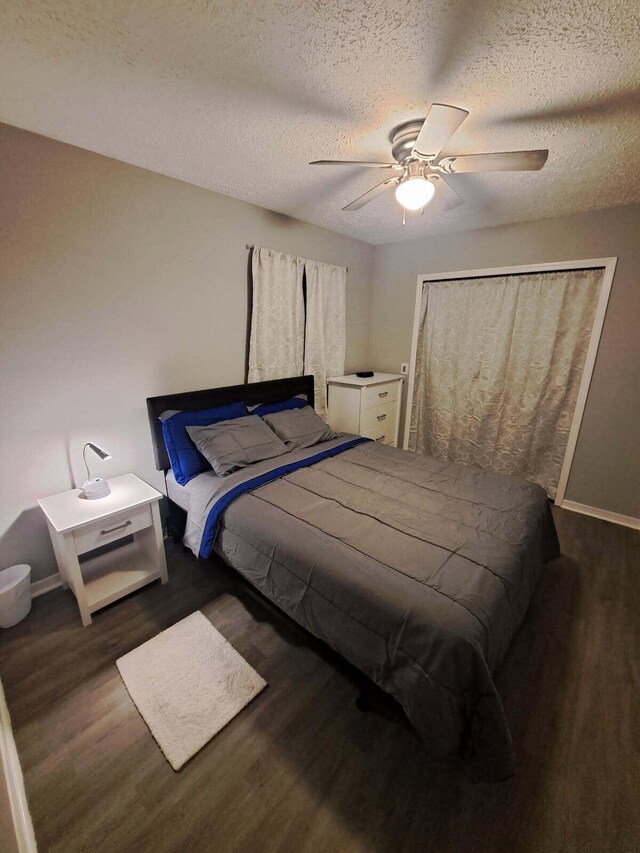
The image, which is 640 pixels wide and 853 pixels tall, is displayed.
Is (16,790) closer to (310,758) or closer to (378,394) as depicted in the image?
(310,758)

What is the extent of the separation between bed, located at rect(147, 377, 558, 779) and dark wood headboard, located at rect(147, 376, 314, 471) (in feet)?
0.05

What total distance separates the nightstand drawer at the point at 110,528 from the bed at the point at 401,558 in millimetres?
267

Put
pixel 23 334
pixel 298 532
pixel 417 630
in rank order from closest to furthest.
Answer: pixel 417 630, pixel 298 532, pixel 23 334

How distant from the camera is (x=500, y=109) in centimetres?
144

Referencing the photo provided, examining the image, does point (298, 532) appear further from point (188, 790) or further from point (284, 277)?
point (284, 277)

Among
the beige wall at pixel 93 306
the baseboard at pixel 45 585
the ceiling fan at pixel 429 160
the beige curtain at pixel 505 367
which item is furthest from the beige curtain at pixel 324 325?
the baseboard at pixel 45 585

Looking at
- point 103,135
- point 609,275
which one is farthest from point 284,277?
point 609,275

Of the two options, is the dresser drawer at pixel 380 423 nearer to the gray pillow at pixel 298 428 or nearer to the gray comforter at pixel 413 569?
the gray pillow at pixel 298 428

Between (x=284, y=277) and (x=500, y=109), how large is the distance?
1.81m

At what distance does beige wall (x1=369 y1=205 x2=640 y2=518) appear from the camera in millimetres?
2533

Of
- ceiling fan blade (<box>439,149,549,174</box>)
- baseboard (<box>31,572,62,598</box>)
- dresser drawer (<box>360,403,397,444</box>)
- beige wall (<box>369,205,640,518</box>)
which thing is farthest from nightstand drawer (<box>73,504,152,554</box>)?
beige wall (<box>369,205,640,518</box>)

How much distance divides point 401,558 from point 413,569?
0.24ft

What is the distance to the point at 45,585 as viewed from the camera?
2.00 meters

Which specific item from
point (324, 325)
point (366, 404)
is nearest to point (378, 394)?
point (366, 404)
